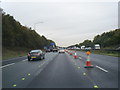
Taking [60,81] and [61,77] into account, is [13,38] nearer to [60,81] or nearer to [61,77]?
[61,77]

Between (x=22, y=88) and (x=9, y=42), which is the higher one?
(x=9, y=42)

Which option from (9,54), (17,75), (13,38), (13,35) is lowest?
(17,75)

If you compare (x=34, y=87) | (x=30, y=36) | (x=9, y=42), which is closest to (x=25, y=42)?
(x=30, y=36)

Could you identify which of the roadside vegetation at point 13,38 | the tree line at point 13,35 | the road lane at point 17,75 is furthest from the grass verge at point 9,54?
the road lane at point 17,75

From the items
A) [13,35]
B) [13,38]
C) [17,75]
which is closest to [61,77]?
[17,75]

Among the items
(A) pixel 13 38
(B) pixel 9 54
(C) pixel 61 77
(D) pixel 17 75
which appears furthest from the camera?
(A) pixel 13 38

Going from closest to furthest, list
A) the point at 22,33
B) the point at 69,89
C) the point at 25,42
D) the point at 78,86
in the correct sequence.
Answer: the point at 69,89 < the point at 78,86 < the point at 22,33 < the point at 25,42

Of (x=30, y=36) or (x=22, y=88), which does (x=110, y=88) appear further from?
(x=30, y=36)

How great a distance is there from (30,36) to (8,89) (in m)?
69.1

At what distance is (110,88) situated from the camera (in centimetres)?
720

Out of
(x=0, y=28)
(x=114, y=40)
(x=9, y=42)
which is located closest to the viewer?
(x=0, y=28)

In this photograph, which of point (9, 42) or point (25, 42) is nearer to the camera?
point (9, 42)

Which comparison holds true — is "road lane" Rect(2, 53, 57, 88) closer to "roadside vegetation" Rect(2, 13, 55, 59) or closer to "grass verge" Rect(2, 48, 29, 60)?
"grass verge" Rect(2, 48, 29, 60)

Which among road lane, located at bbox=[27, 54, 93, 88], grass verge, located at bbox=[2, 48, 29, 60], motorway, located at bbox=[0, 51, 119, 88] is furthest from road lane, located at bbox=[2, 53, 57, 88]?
grass verge, located at bbox=[2, 48, 29, 60]
